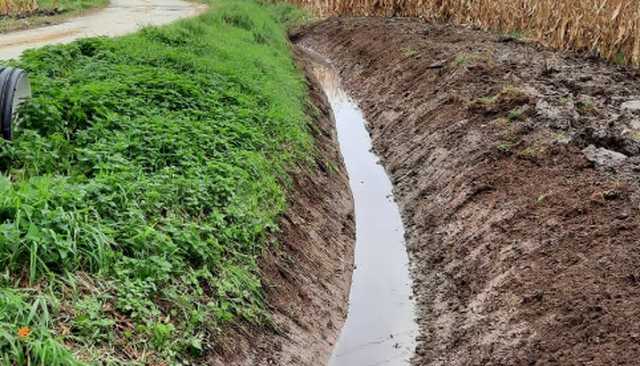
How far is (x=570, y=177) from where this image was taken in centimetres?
721

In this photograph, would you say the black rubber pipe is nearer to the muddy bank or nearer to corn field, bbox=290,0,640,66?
the muddy bank

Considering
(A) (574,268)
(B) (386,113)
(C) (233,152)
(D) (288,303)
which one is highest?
(C) (233,152)

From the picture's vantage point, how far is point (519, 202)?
7215 mm

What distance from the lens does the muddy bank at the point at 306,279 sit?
5.34m

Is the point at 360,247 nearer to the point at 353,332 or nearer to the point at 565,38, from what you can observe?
the point at 353,332

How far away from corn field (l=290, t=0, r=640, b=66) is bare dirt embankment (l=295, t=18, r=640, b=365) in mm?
573

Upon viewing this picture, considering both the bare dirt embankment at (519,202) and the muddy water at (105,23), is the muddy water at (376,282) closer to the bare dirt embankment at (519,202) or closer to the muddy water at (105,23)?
the bare dirt embankment at (519,202)

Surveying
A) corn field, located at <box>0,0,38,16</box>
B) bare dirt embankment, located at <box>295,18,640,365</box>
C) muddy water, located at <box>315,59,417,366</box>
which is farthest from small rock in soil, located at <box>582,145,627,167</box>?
corn field, located at <box>0,0,38,16</box>

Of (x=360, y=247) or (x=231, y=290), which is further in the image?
(x=360, y=247)

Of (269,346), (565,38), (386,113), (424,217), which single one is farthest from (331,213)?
(565,38)

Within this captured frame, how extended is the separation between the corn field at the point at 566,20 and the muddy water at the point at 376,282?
5.06 m

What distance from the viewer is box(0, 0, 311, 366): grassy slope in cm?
416

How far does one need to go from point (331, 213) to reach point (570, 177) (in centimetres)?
301

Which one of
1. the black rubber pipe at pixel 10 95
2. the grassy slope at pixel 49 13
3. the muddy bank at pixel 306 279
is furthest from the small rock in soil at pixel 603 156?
the grassy slope at pixel 49 13
